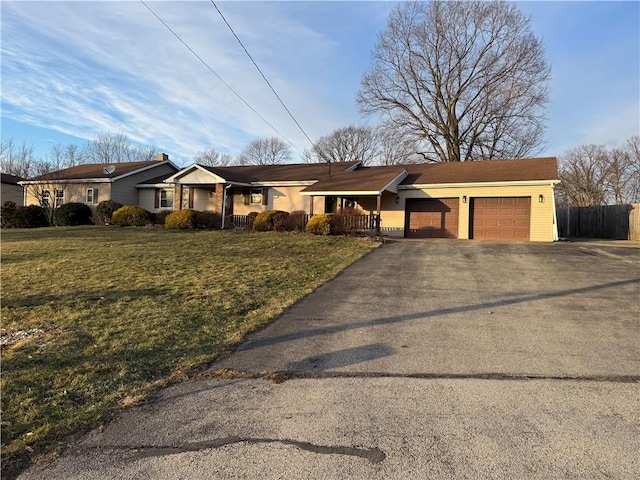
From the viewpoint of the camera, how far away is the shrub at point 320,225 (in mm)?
17516

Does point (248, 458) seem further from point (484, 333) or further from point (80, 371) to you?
point (484, 333)

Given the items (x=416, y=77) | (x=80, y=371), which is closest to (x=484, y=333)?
(x=80, y=371)

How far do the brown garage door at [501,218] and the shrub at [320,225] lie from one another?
7.02m

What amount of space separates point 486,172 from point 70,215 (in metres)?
23.5

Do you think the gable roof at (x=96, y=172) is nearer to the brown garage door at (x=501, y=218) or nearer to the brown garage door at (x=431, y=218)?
the brown garage door at (x=431, y=218)

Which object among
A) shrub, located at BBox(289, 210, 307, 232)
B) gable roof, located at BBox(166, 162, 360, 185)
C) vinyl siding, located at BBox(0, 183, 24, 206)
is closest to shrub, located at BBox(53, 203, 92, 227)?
gable roof, located at BBox(166, 162, 360, 185)

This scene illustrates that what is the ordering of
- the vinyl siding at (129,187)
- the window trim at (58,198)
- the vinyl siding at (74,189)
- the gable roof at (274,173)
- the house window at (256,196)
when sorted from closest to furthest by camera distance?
1. the gable roof at (274,173)
2. the house window at (256,196)
3. the vinyl siding at (129,187)
4. the vinyl siding at (74,189)
5. the window trim at (58,198)

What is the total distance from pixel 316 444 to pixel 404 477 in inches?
26.1

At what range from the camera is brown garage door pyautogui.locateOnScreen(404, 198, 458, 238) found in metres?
20.0

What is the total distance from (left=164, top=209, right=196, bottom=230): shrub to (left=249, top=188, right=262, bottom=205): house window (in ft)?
14.1

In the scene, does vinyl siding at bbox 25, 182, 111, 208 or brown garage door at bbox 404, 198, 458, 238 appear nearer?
brown garage door at bbox 404, 198, 458, 238

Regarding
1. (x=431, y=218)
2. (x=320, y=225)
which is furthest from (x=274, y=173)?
(x=431, y=218)

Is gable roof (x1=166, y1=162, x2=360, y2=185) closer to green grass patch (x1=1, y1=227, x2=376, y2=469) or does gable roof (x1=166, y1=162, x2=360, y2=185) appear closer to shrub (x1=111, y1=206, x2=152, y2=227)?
shrub (x1=111, y1=206, x2=152, y2=227)

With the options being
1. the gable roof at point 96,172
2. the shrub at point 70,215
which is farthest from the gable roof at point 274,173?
the shrub at point 70,215
